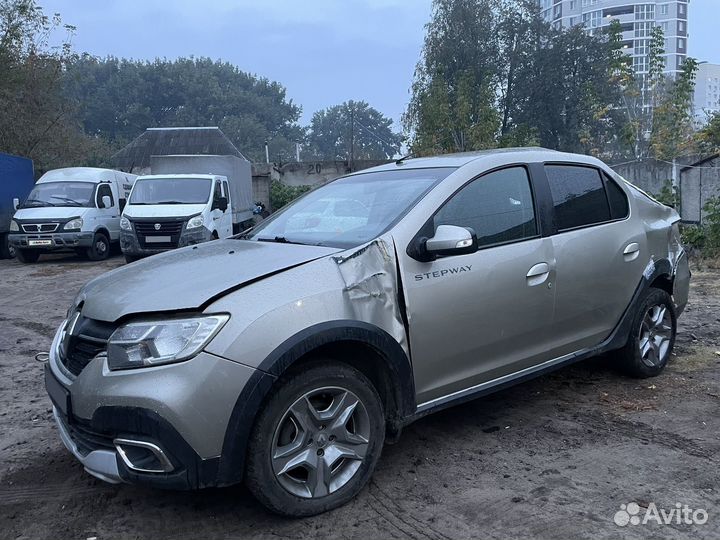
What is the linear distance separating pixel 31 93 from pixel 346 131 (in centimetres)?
8473

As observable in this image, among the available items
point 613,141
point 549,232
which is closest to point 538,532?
point 549,232

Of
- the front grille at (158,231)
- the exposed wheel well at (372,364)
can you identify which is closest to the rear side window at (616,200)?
the exposed wheel well at (372,364)

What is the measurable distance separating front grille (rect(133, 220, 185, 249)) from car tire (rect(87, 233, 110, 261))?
2.59 m

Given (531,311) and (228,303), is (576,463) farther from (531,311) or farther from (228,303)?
(228,303)

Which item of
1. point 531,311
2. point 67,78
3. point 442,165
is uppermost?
point 67,78

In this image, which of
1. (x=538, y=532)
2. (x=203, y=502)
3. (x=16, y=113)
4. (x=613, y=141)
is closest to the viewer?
(x=538, y=532)

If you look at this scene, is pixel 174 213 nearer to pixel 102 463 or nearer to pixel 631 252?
pixel 631 252

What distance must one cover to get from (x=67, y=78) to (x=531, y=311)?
28.6 meters

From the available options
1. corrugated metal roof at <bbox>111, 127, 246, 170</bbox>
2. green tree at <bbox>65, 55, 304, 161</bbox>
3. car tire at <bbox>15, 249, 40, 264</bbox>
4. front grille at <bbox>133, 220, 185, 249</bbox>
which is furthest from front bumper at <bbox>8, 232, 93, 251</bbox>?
green tree at <bbox>65, 55, 304, 161</bbox>

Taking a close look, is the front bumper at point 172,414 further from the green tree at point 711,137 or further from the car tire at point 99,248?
the car tire at point 99,248

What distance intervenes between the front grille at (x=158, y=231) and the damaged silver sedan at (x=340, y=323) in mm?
9152

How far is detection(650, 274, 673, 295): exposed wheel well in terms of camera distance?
497 cm

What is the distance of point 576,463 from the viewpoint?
3598 millimetres

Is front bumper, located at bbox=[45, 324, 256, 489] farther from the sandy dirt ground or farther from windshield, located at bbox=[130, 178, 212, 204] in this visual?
windshield, located at bbox=[130, 178, 212, 204]
